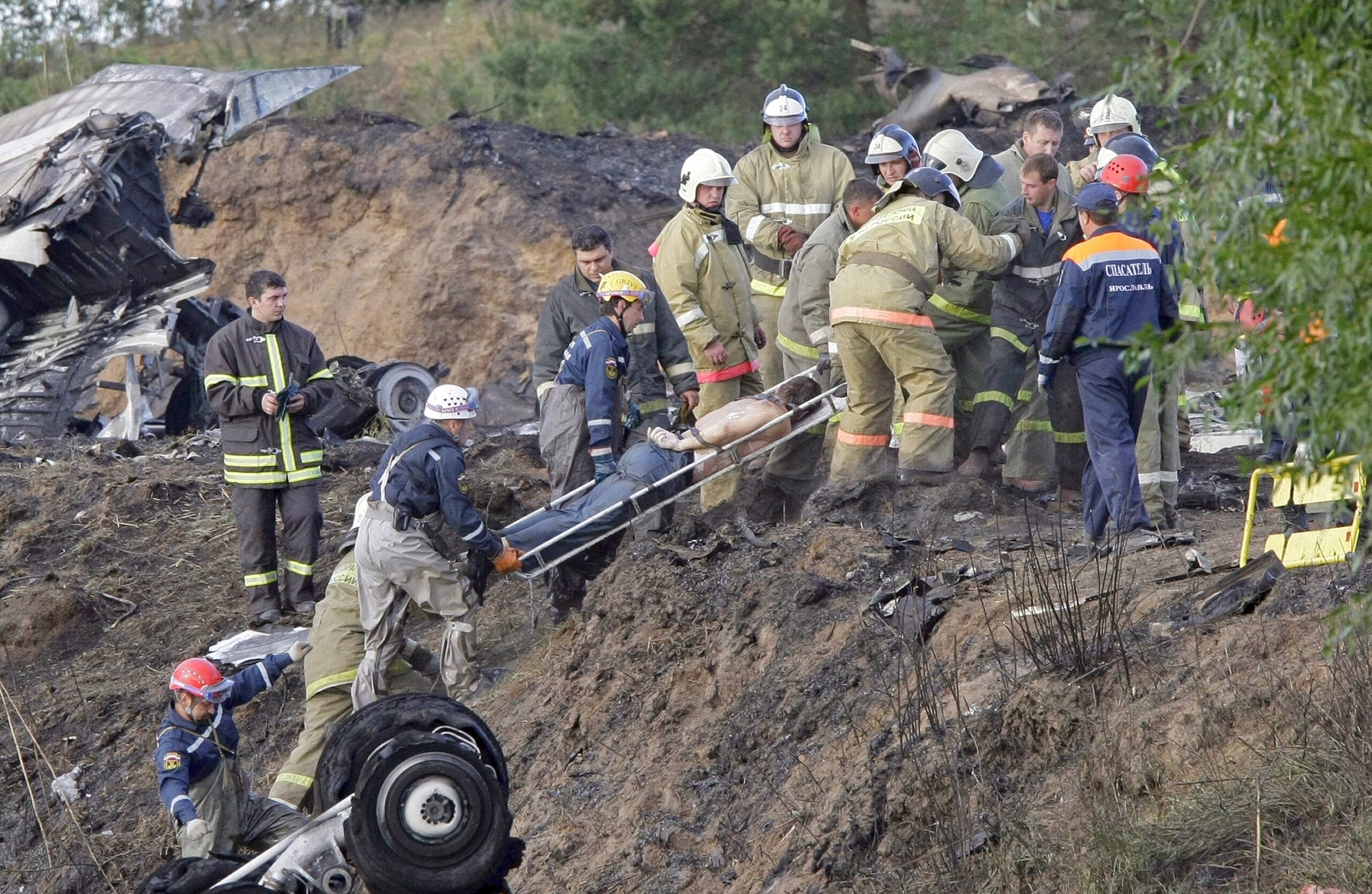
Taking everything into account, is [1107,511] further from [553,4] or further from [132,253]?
[553,4]

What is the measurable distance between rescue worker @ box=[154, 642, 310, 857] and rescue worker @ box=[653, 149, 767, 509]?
316 centimetres

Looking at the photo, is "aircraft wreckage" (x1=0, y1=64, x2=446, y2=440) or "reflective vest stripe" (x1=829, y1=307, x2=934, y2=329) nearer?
"reflective vest stripe" (x1=829, y1=307, x2=934, y2=329)

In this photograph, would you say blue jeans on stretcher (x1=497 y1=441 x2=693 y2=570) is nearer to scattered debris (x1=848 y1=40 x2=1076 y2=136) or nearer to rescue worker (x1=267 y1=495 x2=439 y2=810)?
rescue worker (x1=267 y1=495 x2=439 y2=810)

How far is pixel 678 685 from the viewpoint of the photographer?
281 inches

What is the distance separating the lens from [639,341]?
8805mm

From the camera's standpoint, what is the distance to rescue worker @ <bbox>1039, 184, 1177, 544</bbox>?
7215 mm

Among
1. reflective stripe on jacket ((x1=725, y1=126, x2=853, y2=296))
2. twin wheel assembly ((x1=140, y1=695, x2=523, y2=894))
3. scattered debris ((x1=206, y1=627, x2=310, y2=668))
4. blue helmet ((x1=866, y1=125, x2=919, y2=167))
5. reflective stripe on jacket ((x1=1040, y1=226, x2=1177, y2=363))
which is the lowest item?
scattered debris ((x1=206, y1=627, x2=310, y2=668))

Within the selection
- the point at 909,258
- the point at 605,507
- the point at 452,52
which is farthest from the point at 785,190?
the point at 452,52

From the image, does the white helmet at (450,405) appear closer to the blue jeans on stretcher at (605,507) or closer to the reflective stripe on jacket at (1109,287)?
the blue jeans on stretcher at (605,507)

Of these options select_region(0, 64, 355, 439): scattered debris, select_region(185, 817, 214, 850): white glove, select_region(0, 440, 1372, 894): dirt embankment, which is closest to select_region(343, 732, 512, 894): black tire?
select_region(0, 440, 1372, 894): dirt embankment

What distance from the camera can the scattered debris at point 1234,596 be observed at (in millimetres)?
5703

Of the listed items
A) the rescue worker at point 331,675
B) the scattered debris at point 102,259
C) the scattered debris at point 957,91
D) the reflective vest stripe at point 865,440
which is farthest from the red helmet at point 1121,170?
the scattered debris at point 102,259

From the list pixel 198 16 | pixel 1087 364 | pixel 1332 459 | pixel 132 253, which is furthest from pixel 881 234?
pixel 198 16

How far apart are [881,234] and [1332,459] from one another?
5.05 m
